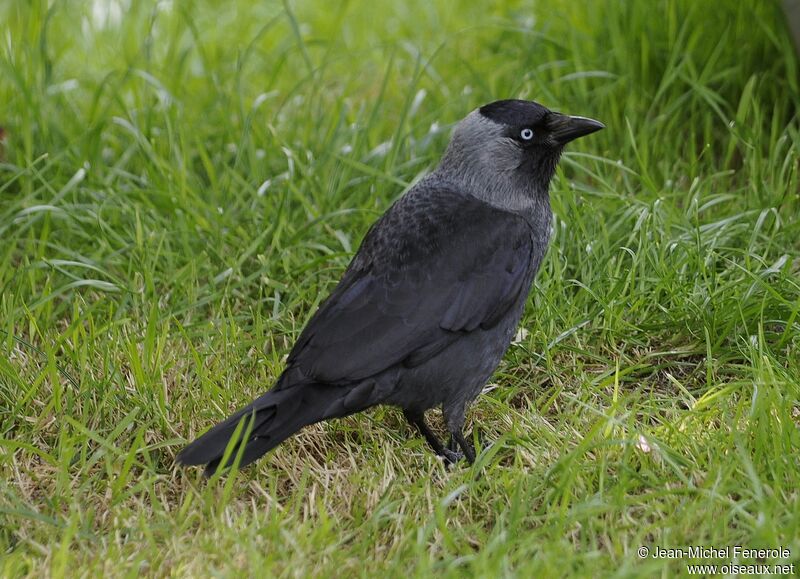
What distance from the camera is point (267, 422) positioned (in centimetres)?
318

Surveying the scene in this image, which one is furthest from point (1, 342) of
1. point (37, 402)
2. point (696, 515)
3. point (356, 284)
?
point (696, 515)

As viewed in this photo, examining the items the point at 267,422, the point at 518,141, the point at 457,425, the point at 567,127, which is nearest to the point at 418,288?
the point at 457,425

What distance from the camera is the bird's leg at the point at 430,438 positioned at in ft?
11.7

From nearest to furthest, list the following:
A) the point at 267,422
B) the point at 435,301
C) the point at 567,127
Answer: the point at 267,422 → the point at 435,301 → the point at 567,127

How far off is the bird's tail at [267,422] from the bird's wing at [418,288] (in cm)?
6

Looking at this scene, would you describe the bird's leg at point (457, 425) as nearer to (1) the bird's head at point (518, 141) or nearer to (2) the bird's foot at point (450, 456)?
(2) the bird's foot at point (450, 456)

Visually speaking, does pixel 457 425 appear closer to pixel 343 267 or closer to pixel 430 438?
pixel 430 438

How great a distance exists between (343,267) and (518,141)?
91 cm

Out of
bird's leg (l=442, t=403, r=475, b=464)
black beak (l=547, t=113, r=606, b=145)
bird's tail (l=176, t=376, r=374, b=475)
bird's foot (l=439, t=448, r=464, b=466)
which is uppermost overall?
black beak (l=547, t=113, r=606, b=145)

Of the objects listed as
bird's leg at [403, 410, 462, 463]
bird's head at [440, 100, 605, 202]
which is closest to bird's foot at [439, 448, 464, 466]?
bird's leg at [403, 410, 462, 463]

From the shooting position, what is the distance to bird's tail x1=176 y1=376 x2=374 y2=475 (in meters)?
3.09

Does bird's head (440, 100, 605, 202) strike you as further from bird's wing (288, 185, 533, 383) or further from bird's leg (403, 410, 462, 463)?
bird's leg (403, 410, 462, 463)

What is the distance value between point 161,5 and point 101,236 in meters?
2.66

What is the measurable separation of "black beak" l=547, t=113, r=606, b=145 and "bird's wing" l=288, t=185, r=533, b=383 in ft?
1.22
